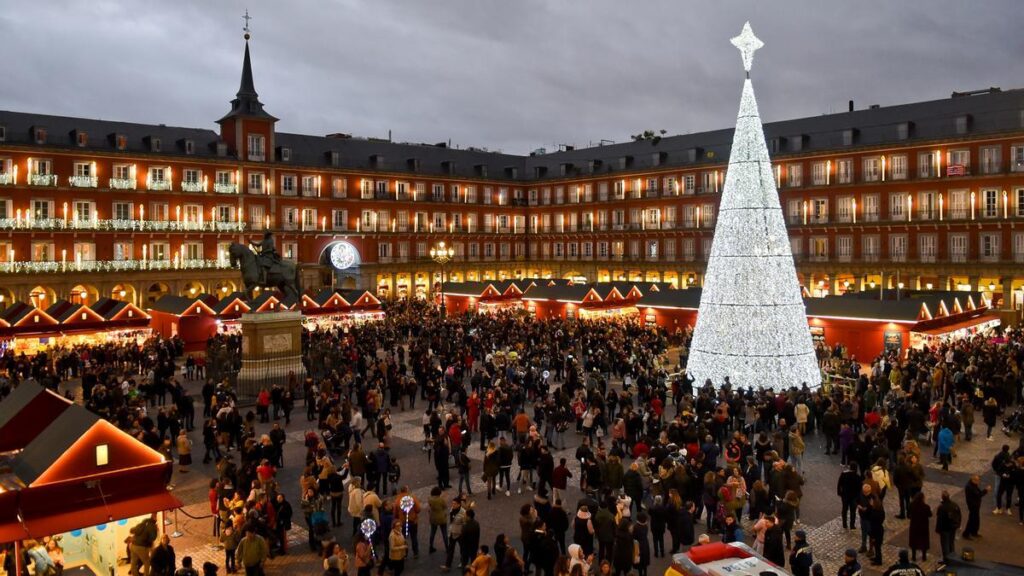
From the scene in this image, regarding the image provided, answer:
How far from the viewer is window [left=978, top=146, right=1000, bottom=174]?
44281 mm

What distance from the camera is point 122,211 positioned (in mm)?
48344

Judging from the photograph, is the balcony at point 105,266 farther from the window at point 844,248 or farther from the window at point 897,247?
the window at point 897,247

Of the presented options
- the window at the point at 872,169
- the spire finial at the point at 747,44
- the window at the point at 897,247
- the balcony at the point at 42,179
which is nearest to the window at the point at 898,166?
the window at the point at 872,169

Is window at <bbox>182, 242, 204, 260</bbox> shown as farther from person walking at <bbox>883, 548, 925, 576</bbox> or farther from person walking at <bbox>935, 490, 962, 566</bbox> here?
person walking at <bbox>883, 548, 925, 576</bbox>

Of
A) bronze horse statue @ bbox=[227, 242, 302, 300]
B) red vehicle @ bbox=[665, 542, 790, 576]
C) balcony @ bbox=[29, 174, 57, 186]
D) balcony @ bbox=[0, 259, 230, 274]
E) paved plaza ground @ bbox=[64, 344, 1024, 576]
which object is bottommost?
paved plaza ground @ bbox=[64, 344, 1024, 576]

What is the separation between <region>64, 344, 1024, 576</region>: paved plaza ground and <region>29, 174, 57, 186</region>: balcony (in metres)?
34.8

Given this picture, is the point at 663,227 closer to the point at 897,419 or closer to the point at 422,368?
the point at 422,368

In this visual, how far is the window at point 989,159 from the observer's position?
44.3 m

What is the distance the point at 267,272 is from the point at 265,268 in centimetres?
18

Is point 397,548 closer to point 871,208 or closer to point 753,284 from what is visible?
point 753,284

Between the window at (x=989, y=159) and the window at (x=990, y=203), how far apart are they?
1.28m

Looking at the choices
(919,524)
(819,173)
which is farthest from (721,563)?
(819,173)

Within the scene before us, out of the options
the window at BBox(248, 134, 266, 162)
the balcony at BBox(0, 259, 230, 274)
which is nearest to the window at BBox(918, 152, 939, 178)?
the window at BBox(248, 134, 266, 162)

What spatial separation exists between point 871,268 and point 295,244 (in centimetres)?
4207
